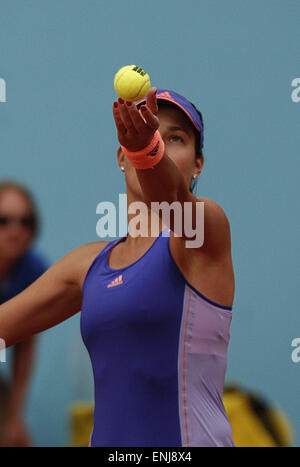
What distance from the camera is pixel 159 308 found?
3.54ft

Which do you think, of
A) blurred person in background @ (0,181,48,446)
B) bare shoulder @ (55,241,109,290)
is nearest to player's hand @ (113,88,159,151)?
bare shoulder @ (55,241,109,290)

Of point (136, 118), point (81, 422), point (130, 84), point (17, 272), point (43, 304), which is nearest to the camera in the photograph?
point (136, 118)

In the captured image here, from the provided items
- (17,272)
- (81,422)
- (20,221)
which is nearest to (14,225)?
(20,221)

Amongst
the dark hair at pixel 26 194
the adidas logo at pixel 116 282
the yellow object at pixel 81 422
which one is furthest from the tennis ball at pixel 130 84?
the yellow object at pixel 81 422

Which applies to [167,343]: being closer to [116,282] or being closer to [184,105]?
[116,282]

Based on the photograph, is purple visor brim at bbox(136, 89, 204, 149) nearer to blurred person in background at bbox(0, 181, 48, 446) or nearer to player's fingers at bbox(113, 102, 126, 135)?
player's fingers at bbox(113, 102, 126, 135)

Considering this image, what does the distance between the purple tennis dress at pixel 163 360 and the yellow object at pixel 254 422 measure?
4.05ft

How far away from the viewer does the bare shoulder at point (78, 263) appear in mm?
1305

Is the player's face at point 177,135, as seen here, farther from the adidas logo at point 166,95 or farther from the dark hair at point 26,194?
the dark hair at point 26,194

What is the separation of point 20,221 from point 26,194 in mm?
179

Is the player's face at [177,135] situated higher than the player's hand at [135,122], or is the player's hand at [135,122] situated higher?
the player's face at [177,135]

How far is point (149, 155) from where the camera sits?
92 centimetres

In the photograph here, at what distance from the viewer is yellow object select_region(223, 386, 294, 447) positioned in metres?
2.31
